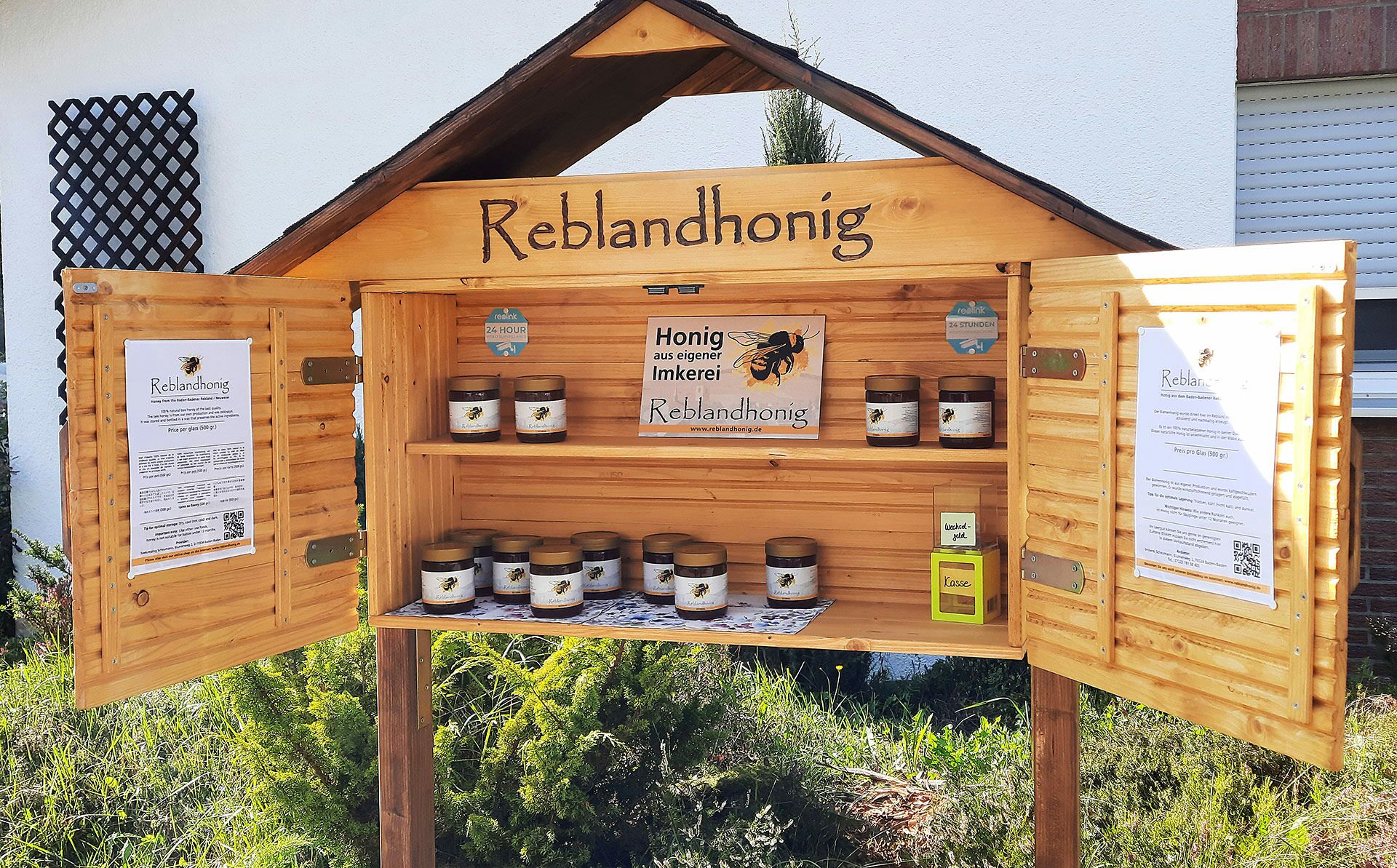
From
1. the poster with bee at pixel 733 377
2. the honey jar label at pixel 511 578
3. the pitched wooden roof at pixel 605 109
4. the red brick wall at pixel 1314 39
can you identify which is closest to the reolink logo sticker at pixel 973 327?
the poster with bee at pixel 733 377

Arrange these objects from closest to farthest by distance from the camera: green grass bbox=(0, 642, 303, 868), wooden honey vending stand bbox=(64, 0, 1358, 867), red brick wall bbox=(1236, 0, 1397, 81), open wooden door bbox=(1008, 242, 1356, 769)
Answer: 1. open wooden door bbox=(1008, 242, 1356, 769)
2. wooden honey vending stand bbox=(64, 0, 1358, 867)
3. green grass bbox=(0, 642, 303, 868)
4. red brick wall bbox=(1236, 0, 1397, 81)

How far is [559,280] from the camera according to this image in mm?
2283

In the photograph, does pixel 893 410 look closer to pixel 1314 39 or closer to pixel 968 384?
pixel 968 384

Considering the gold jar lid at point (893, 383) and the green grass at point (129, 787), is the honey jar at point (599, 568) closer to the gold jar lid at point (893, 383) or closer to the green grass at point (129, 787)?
the gold jar lid at point (893, 383)

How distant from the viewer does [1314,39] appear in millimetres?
4211

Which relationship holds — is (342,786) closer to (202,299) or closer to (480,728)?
(480,728)

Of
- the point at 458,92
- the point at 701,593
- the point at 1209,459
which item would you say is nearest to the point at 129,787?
the point at 701,593

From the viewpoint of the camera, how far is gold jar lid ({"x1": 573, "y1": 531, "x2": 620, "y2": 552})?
2609 millimetres

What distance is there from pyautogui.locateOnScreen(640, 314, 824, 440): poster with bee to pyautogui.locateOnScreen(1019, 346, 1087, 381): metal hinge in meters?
0.60

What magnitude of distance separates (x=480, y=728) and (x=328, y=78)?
341 cm

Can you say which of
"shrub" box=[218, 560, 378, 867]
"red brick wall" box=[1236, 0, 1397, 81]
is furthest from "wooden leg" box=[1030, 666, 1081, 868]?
"red brick wall" box=[1236, 0, 1397, 81]

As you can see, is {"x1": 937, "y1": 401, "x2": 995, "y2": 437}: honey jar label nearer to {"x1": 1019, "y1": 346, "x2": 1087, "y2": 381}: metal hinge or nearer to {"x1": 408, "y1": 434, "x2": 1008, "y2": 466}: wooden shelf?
{"x1": 408, "y1": 434, "x2": 1008, "y2": 466}: wooden shelf

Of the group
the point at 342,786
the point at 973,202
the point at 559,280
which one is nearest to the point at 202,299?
the point at 559,280

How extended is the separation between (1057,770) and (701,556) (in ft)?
2.67
